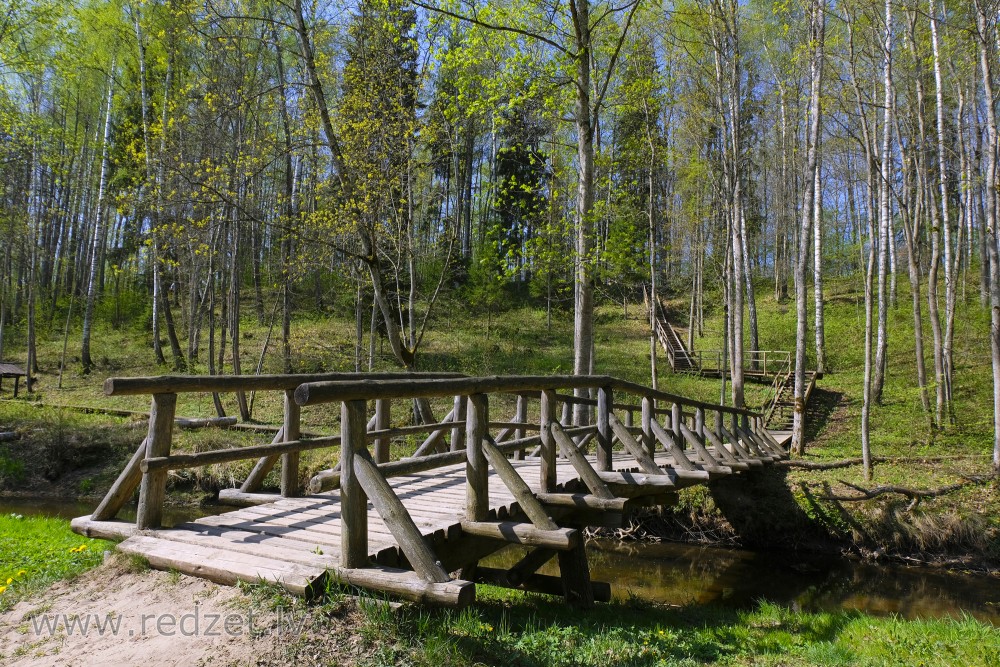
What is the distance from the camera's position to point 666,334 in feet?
96.0

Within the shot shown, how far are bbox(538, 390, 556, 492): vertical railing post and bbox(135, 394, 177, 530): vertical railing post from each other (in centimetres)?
311

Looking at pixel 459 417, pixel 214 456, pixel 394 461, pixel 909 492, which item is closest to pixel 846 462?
pixel 909 492

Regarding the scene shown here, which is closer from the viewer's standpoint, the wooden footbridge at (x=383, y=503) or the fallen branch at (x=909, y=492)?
the wooden footbridge at (x=383, y=503)

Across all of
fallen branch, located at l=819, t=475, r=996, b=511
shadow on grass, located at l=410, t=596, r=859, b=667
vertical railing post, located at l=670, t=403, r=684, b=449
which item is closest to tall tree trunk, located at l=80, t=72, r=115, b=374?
vertical railing post, located at l=670, t=403, r=684, b=449

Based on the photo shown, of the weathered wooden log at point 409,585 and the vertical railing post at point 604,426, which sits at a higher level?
the vertical railing post at point 604,426

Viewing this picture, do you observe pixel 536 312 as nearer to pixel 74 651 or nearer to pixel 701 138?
pixel 701 138

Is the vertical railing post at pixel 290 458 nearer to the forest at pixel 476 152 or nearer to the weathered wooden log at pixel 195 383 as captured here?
the weathered wooden log at pixel 195 383

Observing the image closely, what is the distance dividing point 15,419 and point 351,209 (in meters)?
12.5

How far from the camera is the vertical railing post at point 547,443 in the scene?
18.9ft

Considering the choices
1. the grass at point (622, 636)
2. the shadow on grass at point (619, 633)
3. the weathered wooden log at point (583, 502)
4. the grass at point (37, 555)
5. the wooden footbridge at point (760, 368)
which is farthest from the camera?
the wooden footbridge at point (760, 368)

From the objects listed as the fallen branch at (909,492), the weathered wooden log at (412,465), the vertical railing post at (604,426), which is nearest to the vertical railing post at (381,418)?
the weathered wooden log at (412,465)

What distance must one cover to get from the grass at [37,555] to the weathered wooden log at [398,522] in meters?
2.32

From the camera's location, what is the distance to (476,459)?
4793 millimetres

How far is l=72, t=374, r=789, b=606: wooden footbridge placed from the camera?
146 inches
